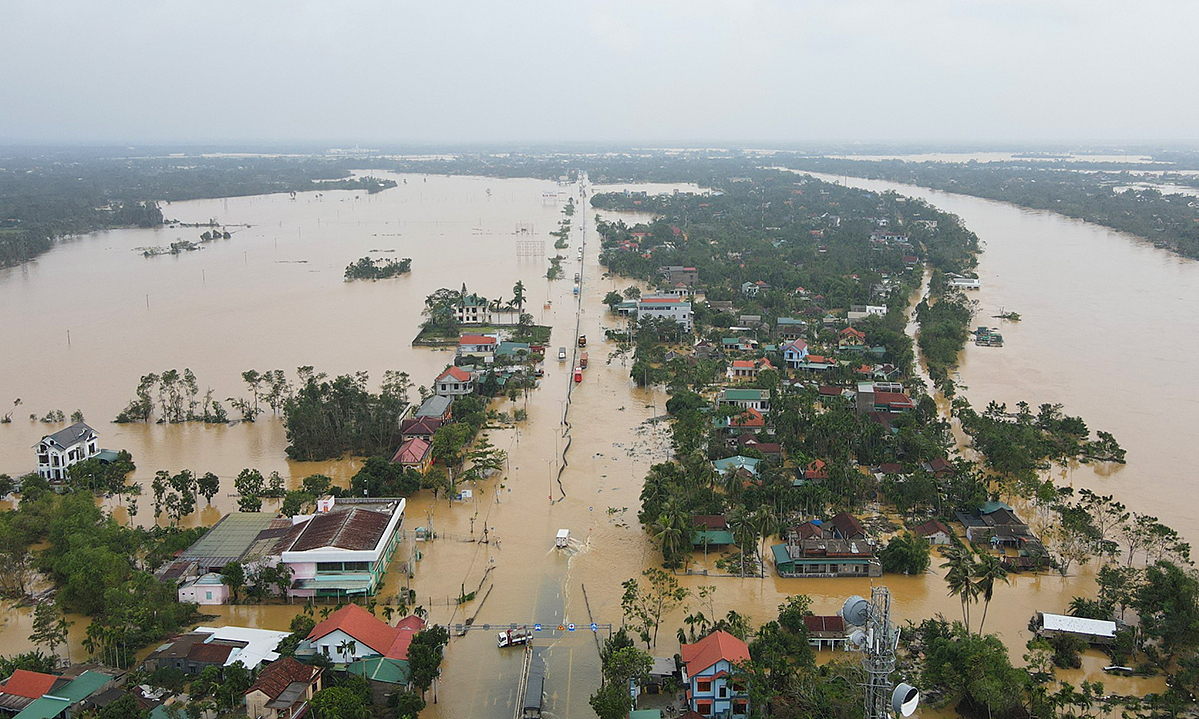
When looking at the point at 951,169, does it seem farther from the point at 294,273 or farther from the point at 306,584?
the point at 306,584

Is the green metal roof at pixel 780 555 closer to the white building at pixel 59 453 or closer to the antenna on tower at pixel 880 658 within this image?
the antenna on tower at pixel 880 658

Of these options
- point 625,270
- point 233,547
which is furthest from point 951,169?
point 233,547

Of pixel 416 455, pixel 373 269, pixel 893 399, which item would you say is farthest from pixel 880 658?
pixel 373 269

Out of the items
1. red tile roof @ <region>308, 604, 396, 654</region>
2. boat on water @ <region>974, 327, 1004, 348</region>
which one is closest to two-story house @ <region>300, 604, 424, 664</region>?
red tile roof @ <region>308, 604, 396, 654</region>

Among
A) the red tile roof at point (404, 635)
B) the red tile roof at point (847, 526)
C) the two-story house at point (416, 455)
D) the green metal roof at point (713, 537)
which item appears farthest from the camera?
the two-story house at point (416, 455)

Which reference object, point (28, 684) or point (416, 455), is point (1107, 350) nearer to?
point (416, 455)

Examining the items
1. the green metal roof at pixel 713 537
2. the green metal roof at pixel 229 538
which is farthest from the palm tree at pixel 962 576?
the green metal roof at pixel 229 538

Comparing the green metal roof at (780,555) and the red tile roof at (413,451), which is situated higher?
the red tile roof at (413,451)
